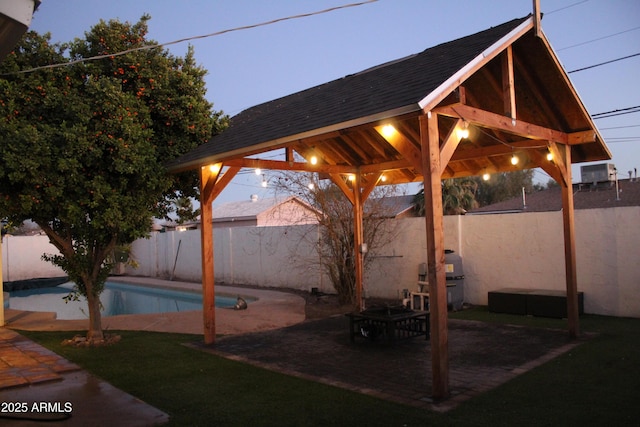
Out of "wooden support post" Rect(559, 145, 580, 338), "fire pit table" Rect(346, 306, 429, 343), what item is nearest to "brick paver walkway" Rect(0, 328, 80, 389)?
"fire pit table" Rect(346, 306, 429, 343)

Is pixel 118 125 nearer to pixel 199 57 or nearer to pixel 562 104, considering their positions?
pixel 199 57

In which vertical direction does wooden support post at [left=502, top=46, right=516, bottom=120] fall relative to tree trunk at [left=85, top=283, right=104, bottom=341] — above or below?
above

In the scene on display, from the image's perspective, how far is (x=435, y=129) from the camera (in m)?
5.05

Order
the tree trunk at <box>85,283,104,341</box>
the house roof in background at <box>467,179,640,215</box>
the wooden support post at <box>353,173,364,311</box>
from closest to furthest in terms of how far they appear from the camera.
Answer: the tree trunk at <box>85,283,104,341</box>
the wooden support post at <box>353,173,364,311</box>
the house roof in background at <box>467,179,640,215</box>

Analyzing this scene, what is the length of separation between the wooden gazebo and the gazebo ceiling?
0.06ft

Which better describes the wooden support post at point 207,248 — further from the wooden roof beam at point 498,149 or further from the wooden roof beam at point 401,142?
the wooden roof beam at point 498,149

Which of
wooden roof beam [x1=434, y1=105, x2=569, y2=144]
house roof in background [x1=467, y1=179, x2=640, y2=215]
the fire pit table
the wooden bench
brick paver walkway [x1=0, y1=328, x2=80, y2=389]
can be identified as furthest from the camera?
house roof in background [x1=467, y1=179, x2=640, y2=215]

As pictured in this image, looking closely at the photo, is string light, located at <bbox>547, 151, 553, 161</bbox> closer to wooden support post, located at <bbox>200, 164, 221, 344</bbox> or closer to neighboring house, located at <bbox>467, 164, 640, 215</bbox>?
wooden support post, located at <bbox>200, 164, 221, 344</bbox>

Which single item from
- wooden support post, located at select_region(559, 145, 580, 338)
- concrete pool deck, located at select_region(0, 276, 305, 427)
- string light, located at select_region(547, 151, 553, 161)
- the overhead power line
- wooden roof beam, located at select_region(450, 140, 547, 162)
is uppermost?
the overhead power line

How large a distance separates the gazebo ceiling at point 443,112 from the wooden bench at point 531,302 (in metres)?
2.39

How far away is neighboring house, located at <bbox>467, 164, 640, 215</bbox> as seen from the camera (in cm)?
1672

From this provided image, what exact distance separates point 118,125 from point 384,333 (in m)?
5.01

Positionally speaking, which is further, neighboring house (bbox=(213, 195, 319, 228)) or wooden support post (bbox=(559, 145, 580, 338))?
neighboring house (bbox=(213, 195, 319, 228))

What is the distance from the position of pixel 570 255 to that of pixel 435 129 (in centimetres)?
381
